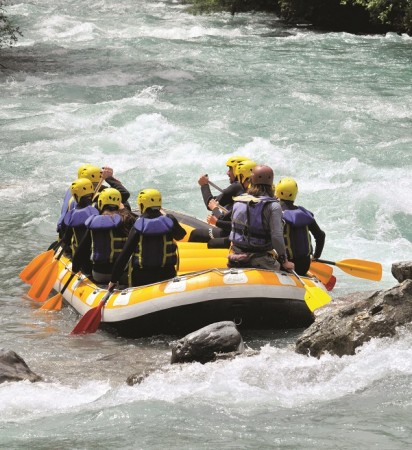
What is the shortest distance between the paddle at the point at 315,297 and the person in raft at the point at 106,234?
1570mm

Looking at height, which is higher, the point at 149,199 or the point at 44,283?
the point at 149,199

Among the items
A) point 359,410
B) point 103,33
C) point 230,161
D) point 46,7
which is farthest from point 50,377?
point 46,7

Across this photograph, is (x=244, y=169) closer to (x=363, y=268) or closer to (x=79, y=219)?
(x=363, y=268)

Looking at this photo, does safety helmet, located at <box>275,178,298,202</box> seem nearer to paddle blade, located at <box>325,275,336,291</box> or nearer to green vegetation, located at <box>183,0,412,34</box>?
paddle blade, located at <box>325,275,336,291</box>

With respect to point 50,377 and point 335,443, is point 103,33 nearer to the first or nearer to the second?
point 50,377

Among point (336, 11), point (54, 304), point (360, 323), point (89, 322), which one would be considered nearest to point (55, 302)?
point (54, 304)

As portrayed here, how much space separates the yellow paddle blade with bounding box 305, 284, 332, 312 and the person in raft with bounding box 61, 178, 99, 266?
207 centimetres

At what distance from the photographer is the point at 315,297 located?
23.4 ft

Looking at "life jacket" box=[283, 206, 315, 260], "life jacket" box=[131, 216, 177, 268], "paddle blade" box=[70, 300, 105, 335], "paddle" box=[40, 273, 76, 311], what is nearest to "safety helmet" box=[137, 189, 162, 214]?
"life jacket" box=[131, 216, 177, 268]

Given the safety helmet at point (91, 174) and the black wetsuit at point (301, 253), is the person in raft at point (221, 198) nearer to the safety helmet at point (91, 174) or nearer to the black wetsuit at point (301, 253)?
the black wetsuit at point (301, 253)

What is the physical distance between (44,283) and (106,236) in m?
1.11

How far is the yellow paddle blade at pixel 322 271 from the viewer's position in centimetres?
831

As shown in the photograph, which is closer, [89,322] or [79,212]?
[89,322]

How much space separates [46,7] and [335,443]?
2581 centimetres
